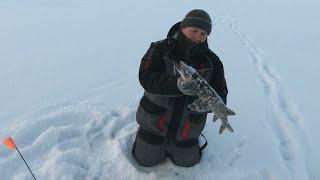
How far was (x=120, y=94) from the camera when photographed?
14.2ft

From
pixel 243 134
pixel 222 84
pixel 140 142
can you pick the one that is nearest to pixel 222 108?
pixel 222 84

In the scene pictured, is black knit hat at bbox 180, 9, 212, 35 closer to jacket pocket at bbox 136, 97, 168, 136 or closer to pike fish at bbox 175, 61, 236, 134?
pike fish at bbox 175, 61, 236, 134

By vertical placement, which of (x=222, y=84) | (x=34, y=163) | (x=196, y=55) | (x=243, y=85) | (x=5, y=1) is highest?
(x=196, y=55)

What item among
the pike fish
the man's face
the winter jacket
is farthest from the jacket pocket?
the man's face

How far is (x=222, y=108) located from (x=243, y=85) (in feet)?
7.21

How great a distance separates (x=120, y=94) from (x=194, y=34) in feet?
5.42

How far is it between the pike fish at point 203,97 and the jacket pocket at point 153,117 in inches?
11.3

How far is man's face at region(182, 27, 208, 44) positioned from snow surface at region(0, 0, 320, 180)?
3.45ft

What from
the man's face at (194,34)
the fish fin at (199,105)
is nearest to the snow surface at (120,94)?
the fish fin at (199,105)

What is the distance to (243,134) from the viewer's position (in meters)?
3.81

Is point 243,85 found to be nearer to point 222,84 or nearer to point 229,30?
point 222,84

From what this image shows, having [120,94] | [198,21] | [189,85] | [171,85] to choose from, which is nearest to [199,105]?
[171,85]

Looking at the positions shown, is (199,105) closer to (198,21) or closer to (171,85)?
(171,85)

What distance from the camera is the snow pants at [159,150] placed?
328cm
